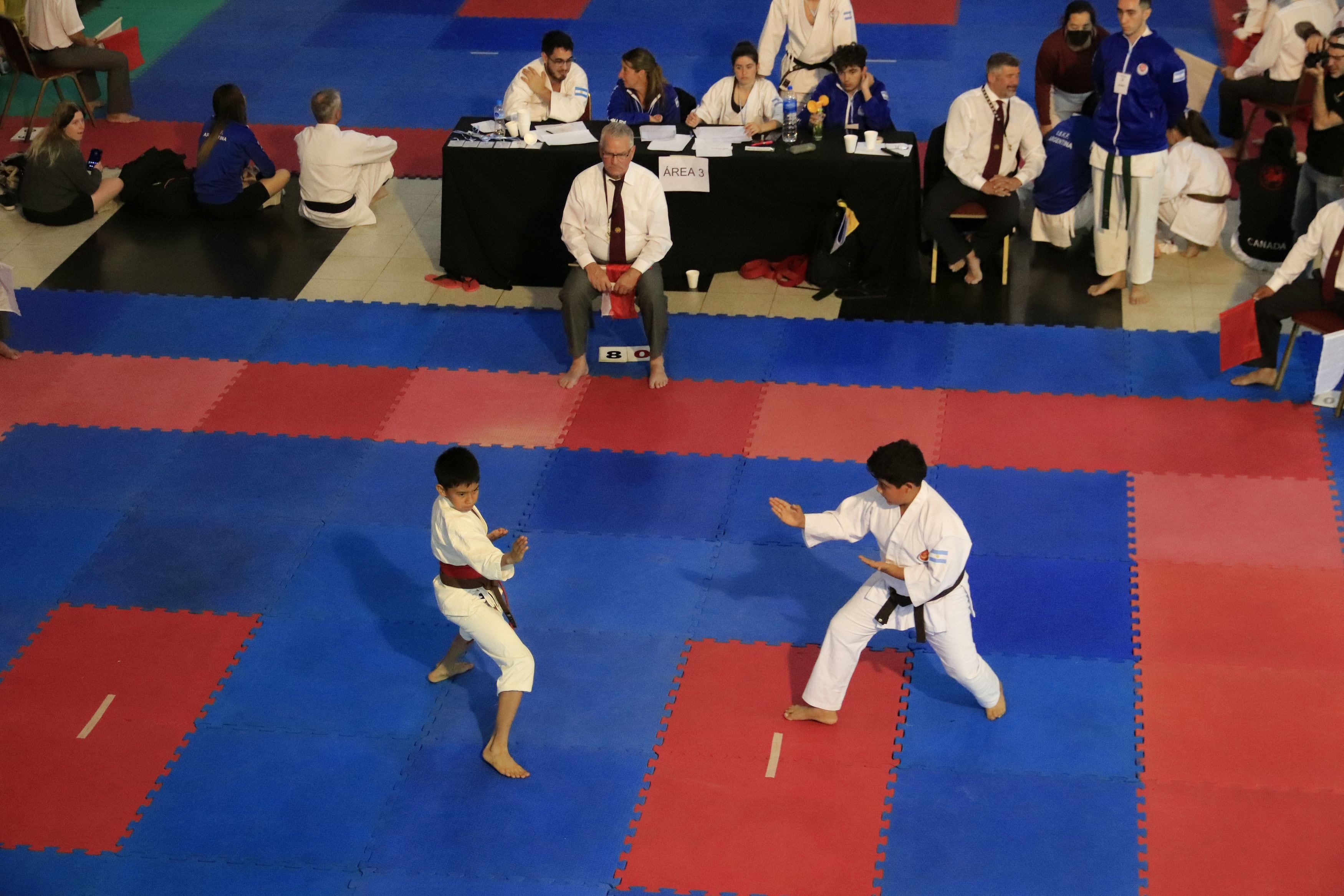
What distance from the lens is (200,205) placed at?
36.0ft

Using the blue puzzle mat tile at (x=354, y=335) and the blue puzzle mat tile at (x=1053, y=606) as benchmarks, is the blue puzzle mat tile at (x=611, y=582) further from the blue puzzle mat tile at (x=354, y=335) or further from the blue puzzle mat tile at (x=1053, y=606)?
the blue puzzle mat tile at (x=354, y=335)

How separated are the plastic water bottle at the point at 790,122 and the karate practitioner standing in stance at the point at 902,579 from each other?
14.5ft

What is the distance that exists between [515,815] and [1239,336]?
5211 millimetres

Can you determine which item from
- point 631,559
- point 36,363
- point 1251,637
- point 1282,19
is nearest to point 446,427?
point 631,559

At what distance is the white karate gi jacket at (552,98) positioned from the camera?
396 inches

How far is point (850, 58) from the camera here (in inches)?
374

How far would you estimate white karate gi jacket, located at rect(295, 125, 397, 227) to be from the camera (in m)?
10.5

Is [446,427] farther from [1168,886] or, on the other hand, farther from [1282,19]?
[1282,19]

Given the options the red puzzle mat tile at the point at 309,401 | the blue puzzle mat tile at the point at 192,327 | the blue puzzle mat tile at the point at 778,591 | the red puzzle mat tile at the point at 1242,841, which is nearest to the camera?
the red puzzle mat tile at the point at 1242,841

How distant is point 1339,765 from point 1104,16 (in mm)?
10230

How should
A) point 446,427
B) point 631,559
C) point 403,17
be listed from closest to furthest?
point 631,559, point 446,427, point 403,17

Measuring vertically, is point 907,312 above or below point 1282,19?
below

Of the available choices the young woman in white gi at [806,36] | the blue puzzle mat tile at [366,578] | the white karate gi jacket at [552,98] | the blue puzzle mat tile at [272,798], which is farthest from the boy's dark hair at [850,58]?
the blue puzzle mat tile at [272,798]

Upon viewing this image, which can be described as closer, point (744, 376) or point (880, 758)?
point (880, 758)
